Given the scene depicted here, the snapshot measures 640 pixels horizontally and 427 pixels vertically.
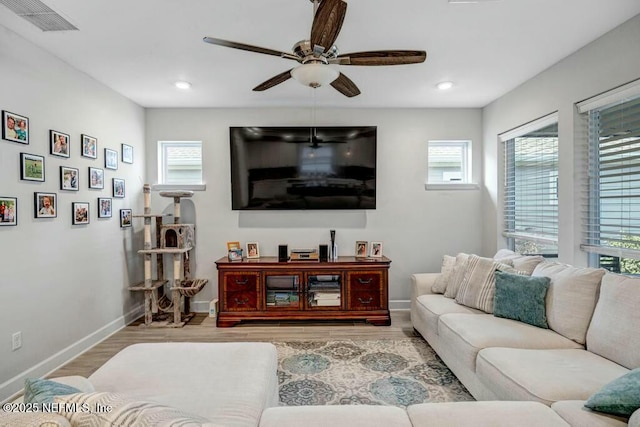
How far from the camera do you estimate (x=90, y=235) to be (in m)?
3.27

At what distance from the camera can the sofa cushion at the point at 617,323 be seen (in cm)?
181

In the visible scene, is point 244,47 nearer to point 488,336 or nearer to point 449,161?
point 488,336

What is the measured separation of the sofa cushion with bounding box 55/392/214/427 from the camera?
80 centimetres

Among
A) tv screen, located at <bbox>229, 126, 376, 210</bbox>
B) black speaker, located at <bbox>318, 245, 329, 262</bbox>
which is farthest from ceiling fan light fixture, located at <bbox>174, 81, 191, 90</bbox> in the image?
black speaker, located at <bbox>318, 245, 329, 262</bbox>

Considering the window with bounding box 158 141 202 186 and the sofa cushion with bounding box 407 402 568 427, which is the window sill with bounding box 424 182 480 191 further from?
the sofa cushion with bounding box 407 402 568 427

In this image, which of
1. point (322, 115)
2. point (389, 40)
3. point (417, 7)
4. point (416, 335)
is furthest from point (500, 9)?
point (416, 335)

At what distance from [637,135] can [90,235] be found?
457cm

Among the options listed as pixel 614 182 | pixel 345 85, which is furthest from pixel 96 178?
pixel 614 182

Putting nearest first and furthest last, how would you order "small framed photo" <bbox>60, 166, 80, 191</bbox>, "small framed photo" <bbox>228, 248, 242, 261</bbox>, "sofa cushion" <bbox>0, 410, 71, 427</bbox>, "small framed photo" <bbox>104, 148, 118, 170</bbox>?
"sofa cushion" <bbox>0, 410, 71, 427</bbox> < "small framed photo" <bbox>60, 166, 80, 191</bbox> < "small framed photo" <bbox>104, 148, 118, 170</bbox> < "small framed photo" <bbox>228, 248, 242, 261</bbox>

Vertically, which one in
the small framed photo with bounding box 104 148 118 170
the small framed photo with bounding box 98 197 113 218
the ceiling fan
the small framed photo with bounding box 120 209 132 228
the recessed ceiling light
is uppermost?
the recessed ceiling light

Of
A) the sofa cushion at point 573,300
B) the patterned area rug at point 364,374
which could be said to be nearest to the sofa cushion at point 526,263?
the sofa cushion at point 573,300

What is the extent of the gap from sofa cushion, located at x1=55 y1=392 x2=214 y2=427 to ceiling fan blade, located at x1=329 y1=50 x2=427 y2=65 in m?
1.84

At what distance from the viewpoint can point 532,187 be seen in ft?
11.3

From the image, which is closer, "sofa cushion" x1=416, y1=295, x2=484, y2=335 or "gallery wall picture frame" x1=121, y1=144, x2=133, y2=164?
"sofa cushion" x1=416, y1=295, x2=484, y2=335
